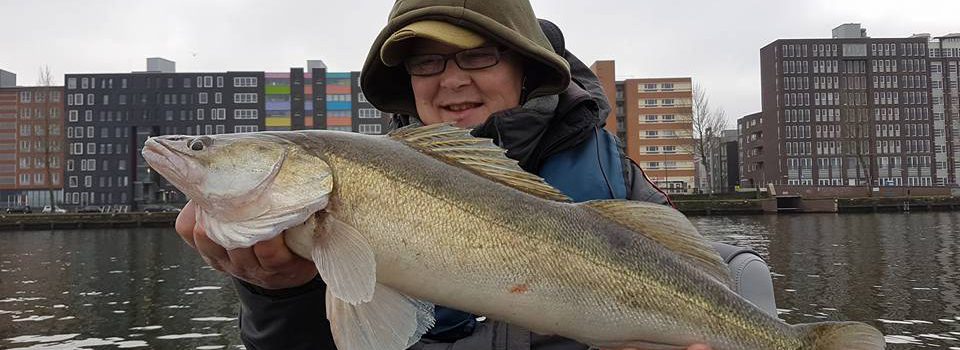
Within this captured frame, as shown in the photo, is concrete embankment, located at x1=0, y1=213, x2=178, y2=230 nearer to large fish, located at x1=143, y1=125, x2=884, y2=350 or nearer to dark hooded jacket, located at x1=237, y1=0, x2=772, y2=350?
dark hooded jacket, located at x1=237, y1=0, x2=772, y2=350

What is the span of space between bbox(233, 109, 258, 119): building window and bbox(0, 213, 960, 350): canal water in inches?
2605

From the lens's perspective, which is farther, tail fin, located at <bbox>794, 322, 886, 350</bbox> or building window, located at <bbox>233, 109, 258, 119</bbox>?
building window, located at <bbox>233, 109, 258, 119</bbox>

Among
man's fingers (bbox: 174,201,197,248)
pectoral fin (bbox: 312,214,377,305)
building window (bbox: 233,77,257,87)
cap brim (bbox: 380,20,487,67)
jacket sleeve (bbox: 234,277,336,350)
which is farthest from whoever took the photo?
building window (bbox: 233,77,257,87)

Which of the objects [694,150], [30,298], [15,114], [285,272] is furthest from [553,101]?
[15,114]

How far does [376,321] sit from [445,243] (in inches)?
15.3

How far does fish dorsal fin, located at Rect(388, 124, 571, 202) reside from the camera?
8.48 feet

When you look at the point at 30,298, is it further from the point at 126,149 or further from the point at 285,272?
the point at 126,149

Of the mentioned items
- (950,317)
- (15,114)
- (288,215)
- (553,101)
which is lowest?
(950,317)

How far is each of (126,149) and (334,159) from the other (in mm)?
105678

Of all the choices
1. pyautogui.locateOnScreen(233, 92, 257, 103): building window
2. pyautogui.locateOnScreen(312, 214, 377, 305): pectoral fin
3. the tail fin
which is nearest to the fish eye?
pyautogui.locateOnScreen(312, 214, 377, 305): pectoral fin

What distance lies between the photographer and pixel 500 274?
2.36 meters

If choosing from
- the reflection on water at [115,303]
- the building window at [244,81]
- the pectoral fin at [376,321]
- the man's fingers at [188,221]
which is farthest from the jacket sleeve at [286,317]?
the building window at [244,81]

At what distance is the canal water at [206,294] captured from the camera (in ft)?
40.9

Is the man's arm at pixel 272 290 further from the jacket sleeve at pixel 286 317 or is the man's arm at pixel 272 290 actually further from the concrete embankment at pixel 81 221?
the concrete embankment at pixel 81 221
